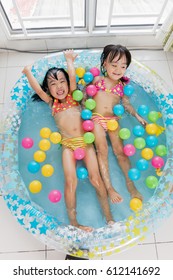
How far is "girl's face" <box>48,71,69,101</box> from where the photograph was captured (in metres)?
1.88

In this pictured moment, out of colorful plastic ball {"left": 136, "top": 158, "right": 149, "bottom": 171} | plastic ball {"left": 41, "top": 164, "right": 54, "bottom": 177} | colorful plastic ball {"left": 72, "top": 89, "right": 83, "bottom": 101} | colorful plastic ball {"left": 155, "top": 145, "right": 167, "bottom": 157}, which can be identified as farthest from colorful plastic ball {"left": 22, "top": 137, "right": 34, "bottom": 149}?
colorful plastic ball {"left": 155, "top": 145, "right": 167, "bottom": 157}

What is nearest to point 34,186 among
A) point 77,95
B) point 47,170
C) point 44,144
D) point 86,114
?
point 47,170

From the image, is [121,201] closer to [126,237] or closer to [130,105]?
[126,237]

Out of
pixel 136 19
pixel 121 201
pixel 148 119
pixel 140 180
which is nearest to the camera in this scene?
pixel 121 201

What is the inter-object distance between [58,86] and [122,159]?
23.1 inches

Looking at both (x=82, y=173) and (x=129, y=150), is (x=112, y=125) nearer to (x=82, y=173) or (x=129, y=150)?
(x=129, y=150)

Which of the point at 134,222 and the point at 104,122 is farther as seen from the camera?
the point at 104,122

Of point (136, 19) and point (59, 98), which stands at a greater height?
point (136, 19)

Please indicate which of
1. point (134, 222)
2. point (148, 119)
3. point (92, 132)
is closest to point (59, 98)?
point (92, 132)

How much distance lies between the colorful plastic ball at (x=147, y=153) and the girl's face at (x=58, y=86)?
1.95 feet

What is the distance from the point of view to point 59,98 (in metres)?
1.91

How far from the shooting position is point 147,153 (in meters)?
1.86

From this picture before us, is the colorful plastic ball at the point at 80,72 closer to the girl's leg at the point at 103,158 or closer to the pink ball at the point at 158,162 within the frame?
the girl's leg at the point at 103,158

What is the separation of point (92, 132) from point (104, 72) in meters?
0.44
